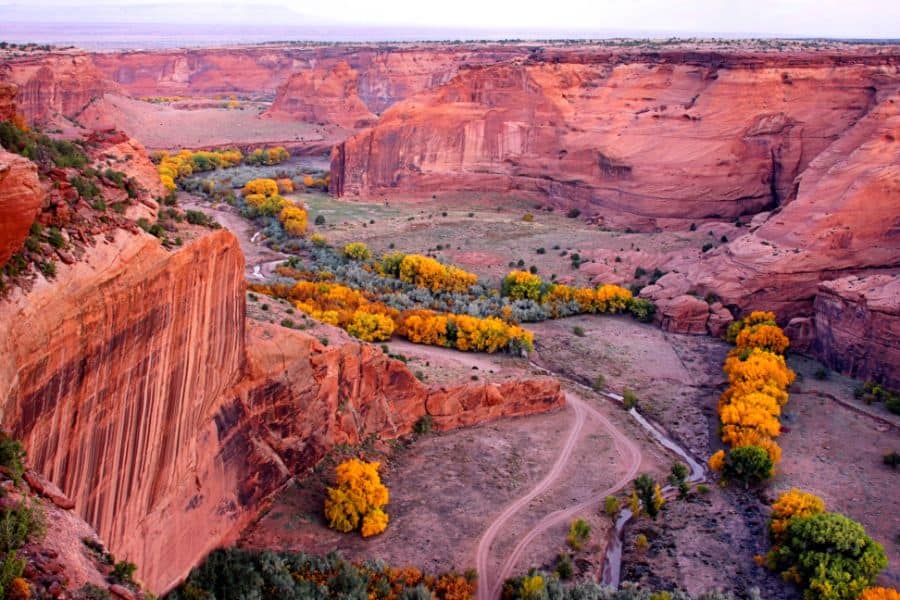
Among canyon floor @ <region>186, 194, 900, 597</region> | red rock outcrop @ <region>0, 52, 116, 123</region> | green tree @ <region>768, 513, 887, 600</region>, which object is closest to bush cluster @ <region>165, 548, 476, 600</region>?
canyon floor @ <region>186, 194, 900, 597</region>

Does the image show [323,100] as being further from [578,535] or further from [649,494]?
[578,535]

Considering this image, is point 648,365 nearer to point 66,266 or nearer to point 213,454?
point 213,454

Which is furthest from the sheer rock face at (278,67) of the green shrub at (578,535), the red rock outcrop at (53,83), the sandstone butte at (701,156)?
the green shrub at (578,535)

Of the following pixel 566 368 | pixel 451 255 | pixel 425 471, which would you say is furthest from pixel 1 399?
pixel 451 255

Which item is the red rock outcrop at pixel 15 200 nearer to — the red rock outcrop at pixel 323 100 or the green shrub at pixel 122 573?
the green shrub at pixel 122 573

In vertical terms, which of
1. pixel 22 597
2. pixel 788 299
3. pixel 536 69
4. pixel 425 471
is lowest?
pixel 425 471

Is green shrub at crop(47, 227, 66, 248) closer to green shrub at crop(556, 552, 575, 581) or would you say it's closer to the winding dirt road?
the winding dirt road
